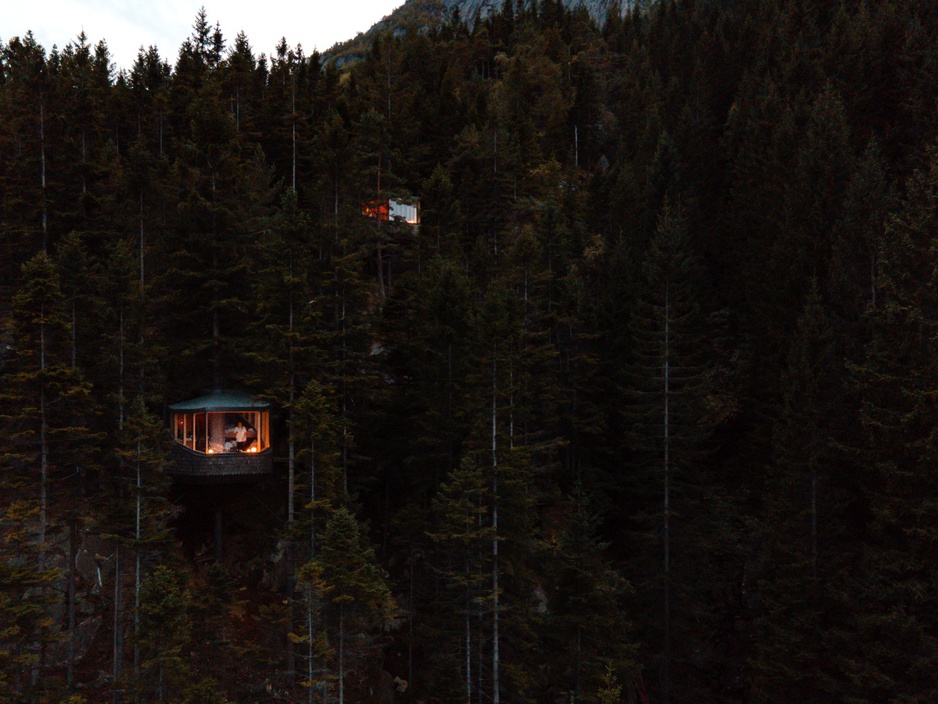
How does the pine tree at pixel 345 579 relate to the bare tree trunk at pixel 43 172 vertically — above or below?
below

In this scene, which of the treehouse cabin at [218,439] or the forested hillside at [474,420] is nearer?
the forested hillside at [474,420]

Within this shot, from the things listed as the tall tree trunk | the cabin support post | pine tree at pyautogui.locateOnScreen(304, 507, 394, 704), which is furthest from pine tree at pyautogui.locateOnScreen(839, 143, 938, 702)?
the cabin support post

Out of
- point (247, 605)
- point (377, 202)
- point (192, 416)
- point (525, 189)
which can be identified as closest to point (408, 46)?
point (525, 189)

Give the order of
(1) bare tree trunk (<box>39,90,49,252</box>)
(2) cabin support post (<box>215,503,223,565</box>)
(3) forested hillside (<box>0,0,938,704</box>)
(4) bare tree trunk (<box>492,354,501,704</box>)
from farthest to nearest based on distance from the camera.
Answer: (1) bare tree trunk (<box>39,90,49,252</box>)
(2) cabin support post (<box>215,503,223,565</box>)
(4) bare tree trunk (<box>492,354,501,704</box>)
(3) forested hillside (<box>0,0,938,704</box>)

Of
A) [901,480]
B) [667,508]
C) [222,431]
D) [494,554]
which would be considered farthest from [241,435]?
[901,480]

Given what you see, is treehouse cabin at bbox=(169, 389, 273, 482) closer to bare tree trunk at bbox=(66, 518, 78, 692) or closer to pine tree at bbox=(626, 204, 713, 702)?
bare tree trunk at bbox=(66, 518, 78, 692)

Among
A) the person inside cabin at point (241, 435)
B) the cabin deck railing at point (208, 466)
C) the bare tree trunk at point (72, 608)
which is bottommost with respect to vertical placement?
the bare tree trunk at point (72, 608)

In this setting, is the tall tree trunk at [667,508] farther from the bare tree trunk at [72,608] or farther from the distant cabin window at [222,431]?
the bare tree trunk at [72,608]

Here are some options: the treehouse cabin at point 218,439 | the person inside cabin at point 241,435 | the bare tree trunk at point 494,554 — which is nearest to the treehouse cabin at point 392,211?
the treehouse cabin at point 218,439
